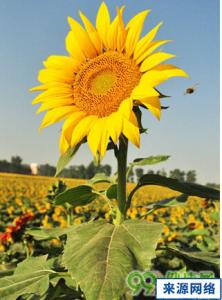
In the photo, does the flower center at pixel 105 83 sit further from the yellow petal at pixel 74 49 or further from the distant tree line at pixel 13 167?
the distant tree line at pixel 13 167

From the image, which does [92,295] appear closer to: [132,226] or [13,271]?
[132,226]

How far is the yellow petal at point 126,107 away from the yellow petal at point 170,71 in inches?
5.7

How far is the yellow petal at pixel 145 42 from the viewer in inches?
63.1

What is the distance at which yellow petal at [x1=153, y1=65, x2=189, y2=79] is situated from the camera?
1516 mm

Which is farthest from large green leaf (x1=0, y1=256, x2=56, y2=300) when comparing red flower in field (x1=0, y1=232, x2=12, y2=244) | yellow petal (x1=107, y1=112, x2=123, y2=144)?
red flower in field (x1=0, y1=232, x2=12, y2=244)

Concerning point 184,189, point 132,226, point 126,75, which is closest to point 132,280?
point 132,226

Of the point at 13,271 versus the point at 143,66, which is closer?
the point at 143,66

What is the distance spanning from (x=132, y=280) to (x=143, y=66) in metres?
0.69

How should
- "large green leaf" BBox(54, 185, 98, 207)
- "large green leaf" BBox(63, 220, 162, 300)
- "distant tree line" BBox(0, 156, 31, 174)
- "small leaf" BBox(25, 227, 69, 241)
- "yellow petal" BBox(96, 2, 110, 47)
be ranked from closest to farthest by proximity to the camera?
1. "large green leaf" BBox(63, 220, 162, 300)
2. "yellow petal" BBox(96, 2, 110, 47)
3. "large green leaf" BBox(54, 185, 98, 207)
4. "small leaf" BBox(25, 227, 69, 241)
5. "distant tree line" BBox(0, 156, 31, 174)

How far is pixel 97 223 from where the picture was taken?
160 centimetres

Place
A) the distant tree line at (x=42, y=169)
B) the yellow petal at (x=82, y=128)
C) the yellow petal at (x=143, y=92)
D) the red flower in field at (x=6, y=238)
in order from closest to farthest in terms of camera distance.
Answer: the yellow petal at (x=143, y=92) < the yellow petal at (x=82, y=128) < the red flower in field at (x=6, y=238) < the distant tree line at (x=42, y=169)

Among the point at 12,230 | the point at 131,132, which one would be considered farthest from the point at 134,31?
the point at 12,230

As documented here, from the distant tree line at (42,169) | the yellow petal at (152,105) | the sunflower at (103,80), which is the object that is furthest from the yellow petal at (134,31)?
the distant tree line at (42,169)

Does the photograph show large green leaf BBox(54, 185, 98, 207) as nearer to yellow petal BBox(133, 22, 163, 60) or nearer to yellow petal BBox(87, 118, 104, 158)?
yellow petal BBox(87, 118, 104, 158)
